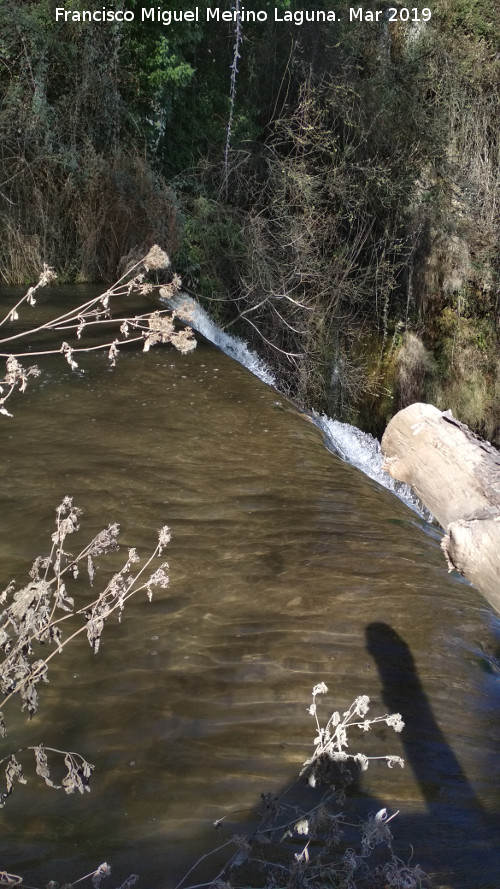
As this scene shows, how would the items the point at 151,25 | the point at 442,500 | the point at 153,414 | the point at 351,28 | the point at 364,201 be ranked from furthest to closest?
the point at 351,28
the point at 364,201
the point at 151,25
the point at 153,414
the point at 442,500

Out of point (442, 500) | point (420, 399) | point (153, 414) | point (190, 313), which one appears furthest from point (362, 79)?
point (190, 313)

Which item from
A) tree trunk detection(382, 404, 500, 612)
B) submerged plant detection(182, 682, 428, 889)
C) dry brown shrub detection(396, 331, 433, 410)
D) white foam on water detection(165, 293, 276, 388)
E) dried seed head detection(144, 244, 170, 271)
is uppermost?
dried seed head detection(144, 244, 170, 271)

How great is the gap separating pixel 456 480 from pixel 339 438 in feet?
12.2

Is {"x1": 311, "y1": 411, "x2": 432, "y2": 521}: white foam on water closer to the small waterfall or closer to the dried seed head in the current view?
the small waterfall

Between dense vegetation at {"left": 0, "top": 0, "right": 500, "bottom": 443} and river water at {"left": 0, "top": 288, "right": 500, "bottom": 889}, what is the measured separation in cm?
682

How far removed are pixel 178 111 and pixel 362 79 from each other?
131 inches

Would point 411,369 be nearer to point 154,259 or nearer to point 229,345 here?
point 229,345

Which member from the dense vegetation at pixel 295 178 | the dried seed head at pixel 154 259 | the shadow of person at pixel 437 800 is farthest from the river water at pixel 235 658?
the dense vegetation at pixel 295 178

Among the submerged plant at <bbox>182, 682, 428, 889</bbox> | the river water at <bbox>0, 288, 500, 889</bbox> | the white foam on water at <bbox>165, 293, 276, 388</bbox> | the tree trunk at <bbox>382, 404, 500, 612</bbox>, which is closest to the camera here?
the submerged plant at <bbox>182, 682, 428, 889</bbox>

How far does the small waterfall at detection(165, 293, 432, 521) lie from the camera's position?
6477 millimetres

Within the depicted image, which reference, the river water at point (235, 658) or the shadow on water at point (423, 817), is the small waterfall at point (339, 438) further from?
the shadow on water at point (423, 817)

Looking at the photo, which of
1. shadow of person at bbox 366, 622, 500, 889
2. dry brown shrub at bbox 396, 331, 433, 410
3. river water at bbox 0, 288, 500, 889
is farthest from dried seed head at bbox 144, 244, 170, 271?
dry brown shrub at bbox 396, 331, 433, 410

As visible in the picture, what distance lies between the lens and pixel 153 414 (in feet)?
18.8

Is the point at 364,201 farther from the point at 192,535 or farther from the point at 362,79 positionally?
the point at 192,535
